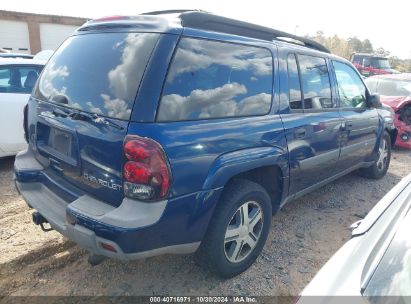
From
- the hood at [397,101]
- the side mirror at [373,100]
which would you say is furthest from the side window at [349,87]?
the hood at [397,101]

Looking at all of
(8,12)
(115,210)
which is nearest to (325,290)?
(115,210)

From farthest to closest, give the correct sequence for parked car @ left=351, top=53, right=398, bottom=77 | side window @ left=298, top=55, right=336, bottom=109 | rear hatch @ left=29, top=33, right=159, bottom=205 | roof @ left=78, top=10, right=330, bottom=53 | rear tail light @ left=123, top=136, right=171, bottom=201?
1. parked car @ left=351, top=53, right=398, bottom=77
2. side window @ left=298, top=55, right=336, bottom=109
3. roof @ left=78, top=10, right=330, bottom=53
4. rear hatch @ left=29, top=33, right=159, bottom=205
5. rear tail light @ left=123, top=136, right=171, bottom=201

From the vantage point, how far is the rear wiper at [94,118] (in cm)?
A: 204

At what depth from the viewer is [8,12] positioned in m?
20.0

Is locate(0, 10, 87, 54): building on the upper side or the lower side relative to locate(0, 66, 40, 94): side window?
upper

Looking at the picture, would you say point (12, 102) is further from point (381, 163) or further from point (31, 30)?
point (31, 30)

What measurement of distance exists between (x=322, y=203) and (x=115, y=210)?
3.02 meters

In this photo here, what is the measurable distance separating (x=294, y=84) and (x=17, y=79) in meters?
3.97

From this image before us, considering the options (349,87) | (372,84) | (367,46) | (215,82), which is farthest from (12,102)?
(367,46)

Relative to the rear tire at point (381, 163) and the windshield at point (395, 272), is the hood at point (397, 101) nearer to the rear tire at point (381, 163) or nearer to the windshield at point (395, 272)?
the rear tire at point (381, 163)

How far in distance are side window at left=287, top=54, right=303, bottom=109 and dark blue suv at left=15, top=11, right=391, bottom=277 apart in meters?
0.02

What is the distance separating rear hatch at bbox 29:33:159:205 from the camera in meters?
2.05

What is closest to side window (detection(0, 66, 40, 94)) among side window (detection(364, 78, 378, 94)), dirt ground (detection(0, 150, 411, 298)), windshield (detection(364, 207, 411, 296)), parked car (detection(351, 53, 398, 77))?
dirt ground (detection(0, 150, 411, 298))

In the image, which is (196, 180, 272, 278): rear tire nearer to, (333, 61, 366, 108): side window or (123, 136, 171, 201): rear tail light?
(123, 136, 171, 201): rear tail light
